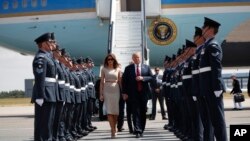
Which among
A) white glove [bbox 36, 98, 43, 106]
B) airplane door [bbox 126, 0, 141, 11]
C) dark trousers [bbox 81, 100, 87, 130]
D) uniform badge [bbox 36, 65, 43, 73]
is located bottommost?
dark trousers [bbox 81, 100, 87, 130]

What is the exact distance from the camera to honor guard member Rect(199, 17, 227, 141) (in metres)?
8.64

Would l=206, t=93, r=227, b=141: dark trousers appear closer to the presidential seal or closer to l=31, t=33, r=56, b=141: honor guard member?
l=31, t=33, r=56, b=141: honor guard member

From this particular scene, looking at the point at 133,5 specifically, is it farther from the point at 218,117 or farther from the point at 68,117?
the point at 218,117

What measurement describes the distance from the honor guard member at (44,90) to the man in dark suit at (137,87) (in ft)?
11.7

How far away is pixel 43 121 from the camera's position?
9.36 metres

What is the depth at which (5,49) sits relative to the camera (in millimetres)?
25391

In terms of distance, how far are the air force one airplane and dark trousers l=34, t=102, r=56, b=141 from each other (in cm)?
1175

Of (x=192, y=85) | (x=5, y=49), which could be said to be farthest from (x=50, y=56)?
(x=5, y=49)

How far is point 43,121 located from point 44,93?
397mm

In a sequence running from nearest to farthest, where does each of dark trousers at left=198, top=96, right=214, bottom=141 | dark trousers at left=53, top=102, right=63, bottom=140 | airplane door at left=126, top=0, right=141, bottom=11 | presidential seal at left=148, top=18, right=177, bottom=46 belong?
1. dark trousers at left=198, top=96, right=214, bottom=141
2. dark trousers at left=53, top=102, right=63, bottom=140
3. presidential seal at left=148, top=18, right=177, bottom=46
4. airplane door at left=126, top=0, right=141, bottom=11

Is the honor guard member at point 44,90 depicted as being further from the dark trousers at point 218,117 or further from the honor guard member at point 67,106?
the dark trousers at point 218,117

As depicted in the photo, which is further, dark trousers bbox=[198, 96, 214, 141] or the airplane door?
the airplane door

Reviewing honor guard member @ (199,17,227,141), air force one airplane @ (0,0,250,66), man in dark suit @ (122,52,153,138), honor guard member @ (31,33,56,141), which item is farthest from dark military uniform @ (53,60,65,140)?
air force one airplane @ (0,0,250,66)

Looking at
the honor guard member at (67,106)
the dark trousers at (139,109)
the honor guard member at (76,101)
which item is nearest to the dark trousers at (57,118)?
the honor guard member at (67,106)
